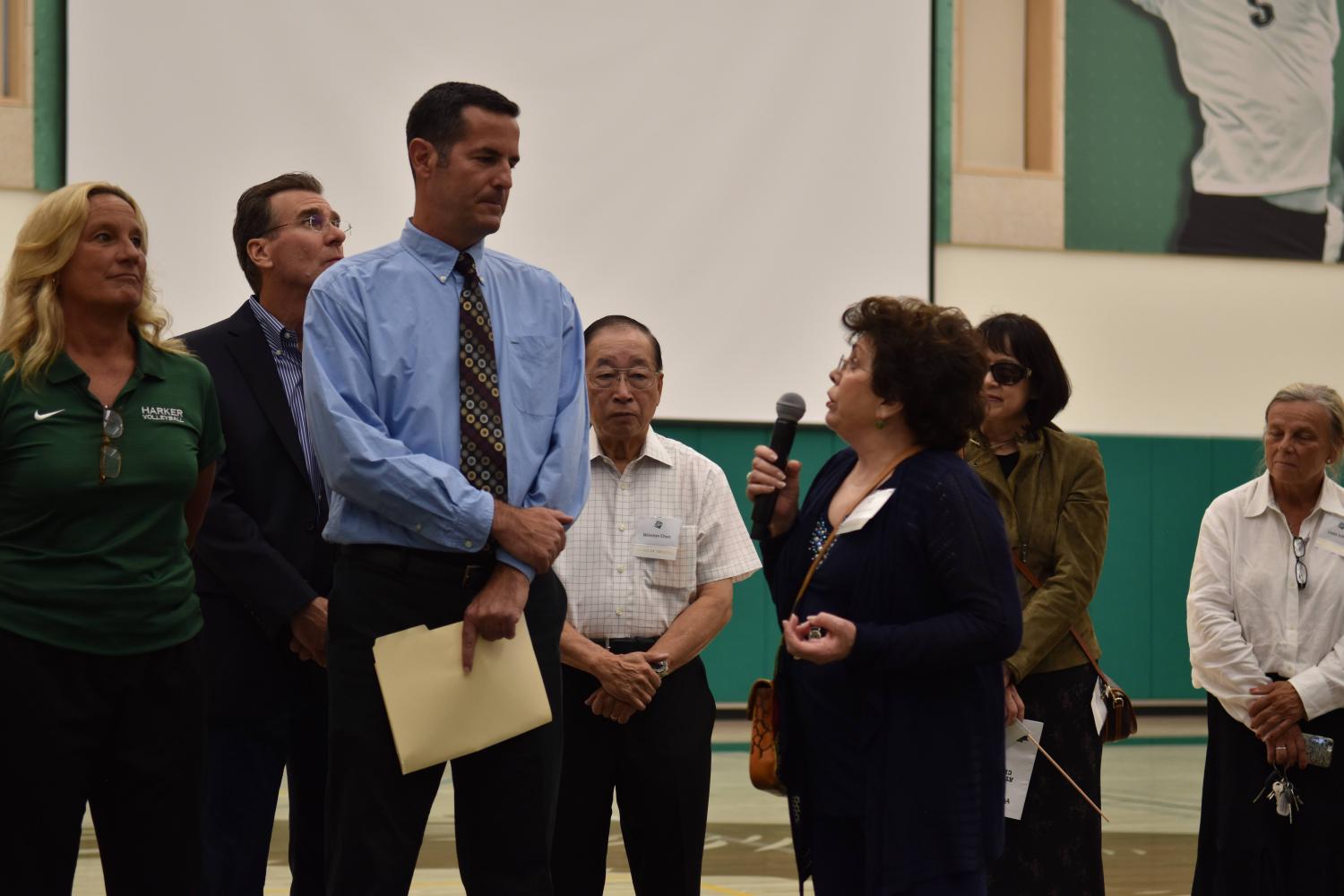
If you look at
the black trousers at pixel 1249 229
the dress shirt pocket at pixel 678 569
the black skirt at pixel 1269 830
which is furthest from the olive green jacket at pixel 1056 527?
the black trousers at pixel 1249 229

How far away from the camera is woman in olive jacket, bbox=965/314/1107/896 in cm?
369

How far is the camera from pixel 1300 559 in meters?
4.11

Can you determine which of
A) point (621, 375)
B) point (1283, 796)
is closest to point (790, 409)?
point (621, 375)

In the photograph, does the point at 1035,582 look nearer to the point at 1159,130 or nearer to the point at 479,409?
the point at 479,409

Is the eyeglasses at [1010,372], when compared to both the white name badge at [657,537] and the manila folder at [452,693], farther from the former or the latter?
the manila folder at [452,693]

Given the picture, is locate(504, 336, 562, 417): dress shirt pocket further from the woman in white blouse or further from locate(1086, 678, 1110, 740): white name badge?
the woman in white blouse

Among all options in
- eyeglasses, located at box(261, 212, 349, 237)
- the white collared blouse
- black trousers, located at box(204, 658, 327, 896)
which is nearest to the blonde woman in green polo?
black trousers, located at box(204, 658, 327, 896)

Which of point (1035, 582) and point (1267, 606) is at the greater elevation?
point (1035, 582)

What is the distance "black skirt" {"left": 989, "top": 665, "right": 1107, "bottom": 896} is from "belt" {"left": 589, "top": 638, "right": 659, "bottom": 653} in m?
0.93

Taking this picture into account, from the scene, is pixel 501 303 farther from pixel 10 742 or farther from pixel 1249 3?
pixel 1249 3

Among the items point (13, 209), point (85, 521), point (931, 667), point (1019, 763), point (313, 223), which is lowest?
point (1019, 763)

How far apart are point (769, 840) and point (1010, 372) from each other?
3062 mm

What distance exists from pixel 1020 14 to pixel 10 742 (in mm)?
10179

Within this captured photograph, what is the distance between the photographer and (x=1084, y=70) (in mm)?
11195
